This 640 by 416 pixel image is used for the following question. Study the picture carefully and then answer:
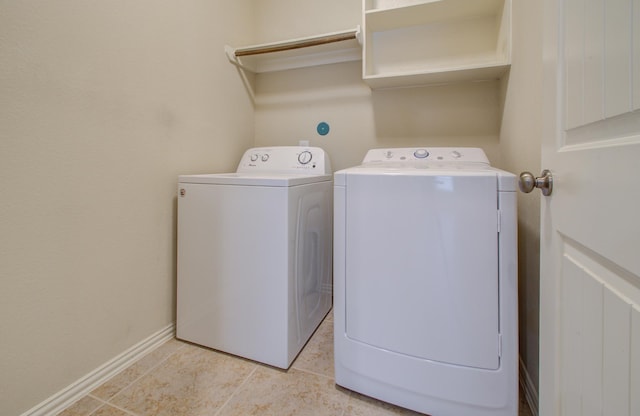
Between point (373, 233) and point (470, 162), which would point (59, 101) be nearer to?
point (373, 233)

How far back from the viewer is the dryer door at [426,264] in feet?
2.92

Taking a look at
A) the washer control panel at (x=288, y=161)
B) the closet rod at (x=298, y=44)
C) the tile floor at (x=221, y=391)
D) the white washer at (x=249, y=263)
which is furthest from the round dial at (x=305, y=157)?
the tile floor at (x=221, y=391)

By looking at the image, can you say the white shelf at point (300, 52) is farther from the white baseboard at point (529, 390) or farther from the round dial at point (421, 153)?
the white baseboard at point (529, 390)

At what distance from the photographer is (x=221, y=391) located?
111 centimetres

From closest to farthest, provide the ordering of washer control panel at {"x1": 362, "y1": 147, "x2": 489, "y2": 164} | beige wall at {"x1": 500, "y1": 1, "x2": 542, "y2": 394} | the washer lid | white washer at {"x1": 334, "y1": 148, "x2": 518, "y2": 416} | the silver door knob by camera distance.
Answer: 1. the silver door knob
2. white washer at {"x1": 334, "y1": 148, "x2": 518, "y2": 416}
3. beige wall at {"x1": 500, "y1": 1, "x2": 542, "y2": 394}
4. the washer lid
5. washer control panel at {"x1": 362, "y1": 147, "x2": 489, "y2": 164}

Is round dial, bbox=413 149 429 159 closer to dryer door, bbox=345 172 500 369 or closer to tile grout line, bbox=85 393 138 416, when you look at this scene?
dryer door, bbox=345 172 500 369

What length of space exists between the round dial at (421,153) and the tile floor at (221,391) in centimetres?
108

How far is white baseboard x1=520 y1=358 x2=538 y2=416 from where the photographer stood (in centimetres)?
97

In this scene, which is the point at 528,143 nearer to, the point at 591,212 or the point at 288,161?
the point at 591,212

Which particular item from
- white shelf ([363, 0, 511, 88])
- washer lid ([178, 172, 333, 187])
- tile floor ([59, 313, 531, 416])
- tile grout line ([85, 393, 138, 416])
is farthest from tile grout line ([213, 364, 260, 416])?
white shelf ([363, 0, 511, 88])

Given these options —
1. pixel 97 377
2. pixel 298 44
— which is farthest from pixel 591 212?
pixel 298 44

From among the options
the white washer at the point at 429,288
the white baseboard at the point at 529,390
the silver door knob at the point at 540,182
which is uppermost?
the silver door knob at the point at 540,182

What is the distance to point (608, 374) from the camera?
400 millimetres

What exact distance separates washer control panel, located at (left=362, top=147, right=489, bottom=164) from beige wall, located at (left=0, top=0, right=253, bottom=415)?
1030mm
